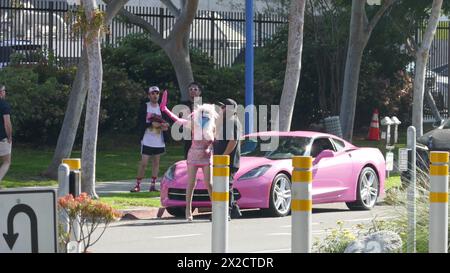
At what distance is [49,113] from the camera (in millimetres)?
25828

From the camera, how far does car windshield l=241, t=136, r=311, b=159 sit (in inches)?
691

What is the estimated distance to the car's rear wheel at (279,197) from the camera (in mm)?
16812

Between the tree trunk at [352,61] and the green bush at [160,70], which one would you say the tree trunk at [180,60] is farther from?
the tree trunk at [352,61]

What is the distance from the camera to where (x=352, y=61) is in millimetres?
26375

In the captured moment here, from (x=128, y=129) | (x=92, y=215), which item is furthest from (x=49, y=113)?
(x=92, y=215)

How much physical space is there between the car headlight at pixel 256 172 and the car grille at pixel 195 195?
0.28 metres

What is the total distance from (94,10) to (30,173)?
200 inches

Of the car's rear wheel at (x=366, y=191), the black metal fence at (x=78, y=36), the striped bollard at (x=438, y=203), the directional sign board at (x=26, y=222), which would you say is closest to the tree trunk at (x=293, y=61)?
the car's rear wheel at (x=366, y=191)

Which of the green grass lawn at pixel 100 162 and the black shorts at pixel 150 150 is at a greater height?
the black shorts at pixel 150 150

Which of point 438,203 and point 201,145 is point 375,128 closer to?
point 201,145

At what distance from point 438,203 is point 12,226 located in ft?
12.6

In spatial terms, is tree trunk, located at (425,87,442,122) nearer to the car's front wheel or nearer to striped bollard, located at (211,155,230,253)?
the car's front wheel

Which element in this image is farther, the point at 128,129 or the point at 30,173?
the point at 128,129
